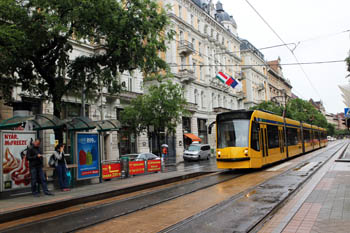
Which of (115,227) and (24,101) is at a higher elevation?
(24,101)

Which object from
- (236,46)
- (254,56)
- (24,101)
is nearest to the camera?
(24,101)

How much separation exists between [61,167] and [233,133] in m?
8.24

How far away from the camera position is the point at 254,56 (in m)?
74.6

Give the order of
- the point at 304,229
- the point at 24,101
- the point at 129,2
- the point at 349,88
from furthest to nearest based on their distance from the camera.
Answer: the point at 24,101, the point at 349,88, the point at 129,2, the point at 304,229

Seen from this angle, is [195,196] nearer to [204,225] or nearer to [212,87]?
[204,225]

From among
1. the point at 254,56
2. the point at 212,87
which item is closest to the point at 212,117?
the point at 212,87

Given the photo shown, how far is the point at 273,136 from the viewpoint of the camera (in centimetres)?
1891

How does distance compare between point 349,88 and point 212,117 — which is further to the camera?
point 212,117

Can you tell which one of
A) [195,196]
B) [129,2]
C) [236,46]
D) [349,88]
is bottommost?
[195,196]

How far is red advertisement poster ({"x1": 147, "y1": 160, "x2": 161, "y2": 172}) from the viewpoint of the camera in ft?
59.5

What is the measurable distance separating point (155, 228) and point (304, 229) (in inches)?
108

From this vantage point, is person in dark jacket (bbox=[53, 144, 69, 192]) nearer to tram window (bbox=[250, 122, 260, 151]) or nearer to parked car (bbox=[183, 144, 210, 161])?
tram window (bbox=[250, 122, 260, 151])

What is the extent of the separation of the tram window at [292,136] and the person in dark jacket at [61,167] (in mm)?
16609

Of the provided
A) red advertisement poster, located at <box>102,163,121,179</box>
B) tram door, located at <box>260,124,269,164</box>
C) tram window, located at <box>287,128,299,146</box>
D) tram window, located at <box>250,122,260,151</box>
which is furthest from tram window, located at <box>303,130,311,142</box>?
red advertisement poster, located at <box>102,163,121,179</box>
